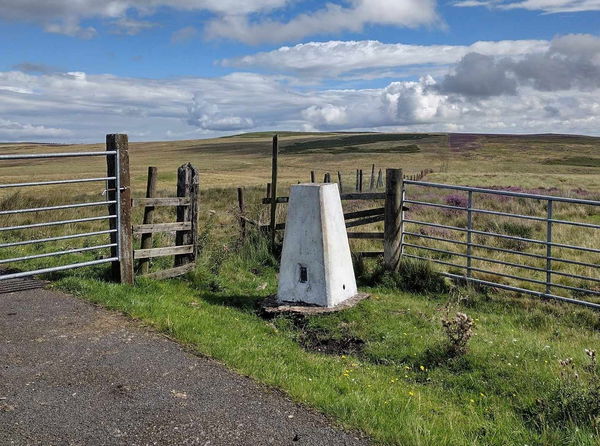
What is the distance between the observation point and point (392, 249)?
1051 cm

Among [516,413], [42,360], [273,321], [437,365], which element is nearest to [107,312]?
[42,360]

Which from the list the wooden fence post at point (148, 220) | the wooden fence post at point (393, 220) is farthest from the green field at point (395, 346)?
the wooden fence post at point (148, 220)

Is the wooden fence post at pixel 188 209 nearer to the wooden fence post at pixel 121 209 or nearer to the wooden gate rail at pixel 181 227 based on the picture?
the wooden gate rail at pixel 181 227

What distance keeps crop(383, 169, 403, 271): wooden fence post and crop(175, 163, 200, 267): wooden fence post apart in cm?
328

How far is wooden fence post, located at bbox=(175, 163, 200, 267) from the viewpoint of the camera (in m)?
10.1

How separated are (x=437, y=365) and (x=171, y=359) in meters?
2.88

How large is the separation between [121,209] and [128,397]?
14.6 ft

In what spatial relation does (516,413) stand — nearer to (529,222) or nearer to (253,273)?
(253,273)

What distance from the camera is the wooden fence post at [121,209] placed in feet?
28.5

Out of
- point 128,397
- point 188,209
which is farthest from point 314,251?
point 128,397

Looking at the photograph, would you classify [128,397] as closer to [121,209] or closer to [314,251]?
[314,251]

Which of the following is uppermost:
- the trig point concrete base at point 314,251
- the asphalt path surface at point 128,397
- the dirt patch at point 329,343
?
the trig point concrete base at point 314,251

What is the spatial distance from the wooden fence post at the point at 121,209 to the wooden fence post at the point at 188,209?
1316 millimetres

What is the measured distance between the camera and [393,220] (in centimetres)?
1055
